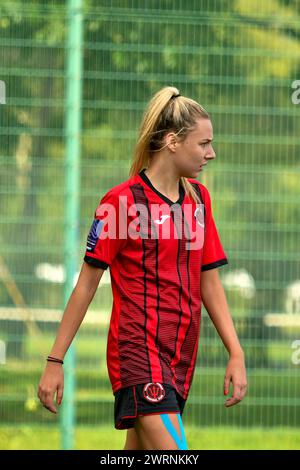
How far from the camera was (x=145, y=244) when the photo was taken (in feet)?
15.6

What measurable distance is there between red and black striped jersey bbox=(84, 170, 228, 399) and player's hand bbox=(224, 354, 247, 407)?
0.16 m

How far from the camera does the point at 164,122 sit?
494 cm

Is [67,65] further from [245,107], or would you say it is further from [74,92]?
[245,107]

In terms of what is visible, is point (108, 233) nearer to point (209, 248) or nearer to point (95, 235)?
point (95, 235)

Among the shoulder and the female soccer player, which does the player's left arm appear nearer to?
the female soccer player

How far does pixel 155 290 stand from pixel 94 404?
2752mm

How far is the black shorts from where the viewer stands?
15.1ft

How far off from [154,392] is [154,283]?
43 centimetres

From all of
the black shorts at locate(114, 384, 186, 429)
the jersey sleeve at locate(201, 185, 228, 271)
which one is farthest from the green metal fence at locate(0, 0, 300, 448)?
the black shorts at locate(114, 384, 186, 429)

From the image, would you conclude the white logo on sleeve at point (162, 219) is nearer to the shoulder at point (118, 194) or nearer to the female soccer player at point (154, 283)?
the female soccer player at point (154, 283)

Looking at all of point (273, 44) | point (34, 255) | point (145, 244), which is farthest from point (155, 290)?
point (273, 44)

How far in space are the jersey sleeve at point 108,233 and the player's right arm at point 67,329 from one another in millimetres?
50

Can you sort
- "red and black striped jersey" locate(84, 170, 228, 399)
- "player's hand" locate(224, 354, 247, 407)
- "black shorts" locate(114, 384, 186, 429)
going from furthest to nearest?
"player's hand" locate(224, 354, 247, 407)
"red and black striped jersey" locate(84, 170, 228, 399)
"black shorts" locate(114, 384, 186, 429)

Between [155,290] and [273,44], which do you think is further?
[273,44]
